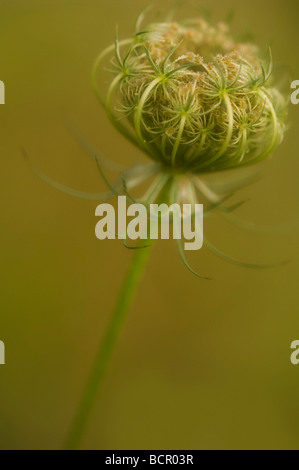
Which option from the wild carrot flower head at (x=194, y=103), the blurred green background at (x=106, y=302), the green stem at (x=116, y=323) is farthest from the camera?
the blurred green background at (x=106, y=302)

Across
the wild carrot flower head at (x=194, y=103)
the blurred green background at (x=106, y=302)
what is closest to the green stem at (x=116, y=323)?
the wild carrot flower head at (x=194, y=103)

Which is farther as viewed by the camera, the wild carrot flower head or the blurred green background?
the blurred green background

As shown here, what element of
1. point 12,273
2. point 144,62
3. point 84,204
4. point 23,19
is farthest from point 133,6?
point 144,62

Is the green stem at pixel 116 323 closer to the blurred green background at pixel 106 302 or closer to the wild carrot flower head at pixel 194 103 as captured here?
A: the wild carrot flower head at pixel 194 103

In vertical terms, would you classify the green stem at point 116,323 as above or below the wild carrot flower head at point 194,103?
Result: below

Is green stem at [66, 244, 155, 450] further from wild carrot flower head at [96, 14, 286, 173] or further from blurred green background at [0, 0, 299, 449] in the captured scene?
blurred green background at [0, 0, 299, 449]

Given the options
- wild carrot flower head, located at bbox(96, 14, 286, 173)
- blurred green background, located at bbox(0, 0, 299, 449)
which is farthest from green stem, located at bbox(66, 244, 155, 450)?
blurred green background, located at bbox(0, 0, 299, 449)

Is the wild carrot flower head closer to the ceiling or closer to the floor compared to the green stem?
closer to the ceiling
